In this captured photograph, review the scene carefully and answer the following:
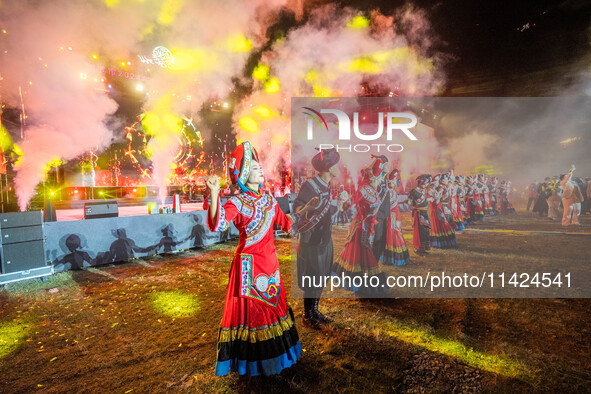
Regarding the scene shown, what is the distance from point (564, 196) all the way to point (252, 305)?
16030 mm

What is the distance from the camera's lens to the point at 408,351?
10.5ft

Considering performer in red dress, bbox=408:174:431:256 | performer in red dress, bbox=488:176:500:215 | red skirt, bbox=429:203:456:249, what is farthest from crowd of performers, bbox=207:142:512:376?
performer in red dress, bbox=488:176:500:215

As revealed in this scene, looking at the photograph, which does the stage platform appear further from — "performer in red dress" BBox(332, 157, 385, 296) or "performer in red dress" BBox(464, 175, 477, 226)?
"performer in red dress" BBox(464, 175, 477, 226)

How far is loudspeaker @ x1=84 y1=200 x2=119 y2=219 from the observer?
777cm

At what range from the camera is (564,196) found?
12.1m

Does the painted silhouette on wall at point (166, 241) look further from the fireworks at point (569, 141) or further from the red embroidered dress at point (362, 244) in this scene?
the fireworks at point (569, 141)

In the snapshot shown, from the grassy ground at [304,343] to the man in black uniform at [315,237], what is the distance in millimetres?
348

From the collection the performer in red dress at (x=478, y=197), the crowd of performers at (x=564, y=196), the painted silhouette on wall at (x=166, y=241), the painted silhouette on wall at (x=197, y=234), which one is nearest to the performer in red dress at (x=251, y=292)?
the painted silhouette on wall at (x=166, y=241)

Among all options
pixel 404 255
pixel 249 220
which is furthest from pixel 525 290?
pixel 249 220

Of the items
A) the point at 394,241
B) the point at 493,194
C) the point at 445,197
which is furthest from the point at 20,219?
the point at 493,194

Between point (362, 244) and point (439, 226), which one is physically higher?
point (362, 244)

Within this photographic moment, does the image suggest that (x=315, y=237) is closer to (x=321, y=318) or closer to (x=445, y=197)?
(x=321, y=318)

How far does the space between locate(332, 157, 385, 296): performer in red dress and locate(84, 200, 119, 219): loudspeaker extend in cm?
731

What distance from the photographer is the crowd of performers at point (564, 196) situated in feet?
38.4
